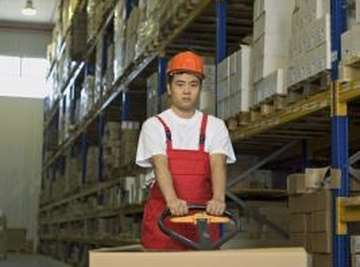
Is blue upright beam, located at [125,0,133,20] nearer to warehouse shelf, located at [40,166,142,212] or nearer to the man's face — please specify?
warehouse shelf, located at [40,166,142,212]

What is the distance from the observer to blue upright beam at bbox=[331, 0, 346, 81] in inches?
148

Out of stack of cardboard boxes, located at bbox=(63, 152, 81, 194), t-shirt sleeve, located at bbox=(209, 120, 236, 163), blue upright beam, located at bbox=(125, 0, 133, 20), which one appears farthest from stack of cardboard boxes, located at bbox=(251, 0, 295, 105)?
stack of cardboard boxes, located at bbox=(63, 152, 81, 194)

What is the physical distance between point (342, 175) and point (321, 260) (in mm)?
777

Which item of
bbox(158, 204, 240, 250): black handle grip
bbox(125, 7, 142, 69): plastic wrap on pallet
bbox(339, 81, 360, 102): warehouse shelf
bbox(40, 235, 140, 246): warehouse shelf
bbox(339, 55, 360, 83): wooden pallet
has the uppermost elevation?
bbox(125, 7, 142, 69): plastic wrap on pallet

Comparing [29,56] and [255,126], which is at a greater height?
[29,56]

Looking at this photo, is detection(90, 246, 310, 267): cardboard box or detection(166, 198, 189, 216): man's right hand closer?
detection(90, 246, 310, 267): cardboard box

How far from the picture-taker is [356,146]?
651 cm

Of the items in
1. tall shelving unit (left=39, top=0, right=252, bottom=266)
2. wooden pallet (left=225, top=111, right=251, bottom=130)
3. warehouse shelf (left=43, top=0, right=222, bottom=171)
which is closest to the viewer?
wooden pallet (left=225, top=111, right=251, bottom=130)

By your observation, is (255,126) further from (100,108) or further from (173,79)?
(100,108)

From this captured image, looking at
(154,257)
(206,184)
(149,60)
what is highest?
(149,60)

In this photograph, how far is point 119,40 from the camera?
9.49 m

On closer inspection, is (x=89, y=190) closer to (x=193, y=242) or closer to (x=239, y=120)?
(x=239, y=120)

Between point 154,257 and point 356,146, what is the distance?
4198mm

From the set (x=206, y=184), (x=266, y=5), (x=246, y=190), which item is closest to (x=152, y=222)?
(x=206, y=184)
